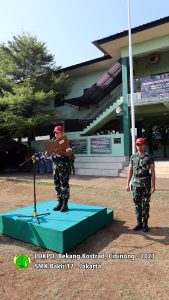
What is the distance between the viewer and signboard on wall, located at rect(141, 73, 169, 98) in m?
14.7

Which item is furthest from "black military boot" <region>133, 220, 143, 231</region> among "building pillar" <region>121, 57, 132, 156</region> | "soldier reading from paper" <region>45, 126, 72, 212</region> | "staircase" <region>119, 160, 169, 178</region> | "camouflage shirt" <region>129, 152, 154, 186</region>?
"building pillar" <region>121, 57, 132, 156</region>

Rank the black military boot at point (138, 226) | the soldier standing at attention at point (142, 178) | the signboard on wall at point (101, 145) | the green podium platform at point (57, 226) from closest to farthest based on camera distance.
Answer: the green podium platform at point (57, 226) < the soldier standing at attention at point (142, 178) < the black military boot at point (138, 226) < the signboard on wall at point (101, 145)

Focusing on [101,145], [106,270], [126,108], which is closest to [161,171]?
[101,145]

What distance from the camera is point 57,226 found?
4.66m

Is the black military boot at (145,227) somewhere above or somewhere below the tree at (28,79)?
below

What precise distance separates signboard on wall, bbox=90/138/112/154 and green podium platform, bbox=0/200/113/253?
9856 millimetres

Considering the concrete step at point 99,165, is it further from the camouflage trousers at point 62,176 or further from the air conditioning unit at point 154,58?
the camouflage trousers at point 62,176

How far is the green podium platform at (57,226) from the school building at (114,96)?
8280 millimetres

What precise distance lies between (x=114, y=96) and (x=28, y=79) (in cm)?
605

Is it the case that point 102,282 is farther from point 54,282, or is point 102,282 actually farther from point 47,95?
point 47,95

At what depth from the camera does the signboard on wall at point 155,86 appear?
14693 millimetres

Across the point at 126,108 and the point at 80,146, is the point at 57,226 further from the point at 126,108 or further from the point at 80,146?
the point at 80,146

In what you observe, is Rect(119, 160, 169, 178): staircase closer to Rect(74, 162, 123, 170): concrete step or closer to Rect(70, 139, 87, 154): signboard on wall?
Rect(74, 162, 123, 170): concrete step

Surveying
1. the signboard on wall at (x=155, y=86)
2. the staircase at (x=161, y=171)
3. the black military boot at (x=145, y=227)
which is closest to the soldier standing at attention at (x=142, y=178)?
the black military boot at (x=145, y=227)
